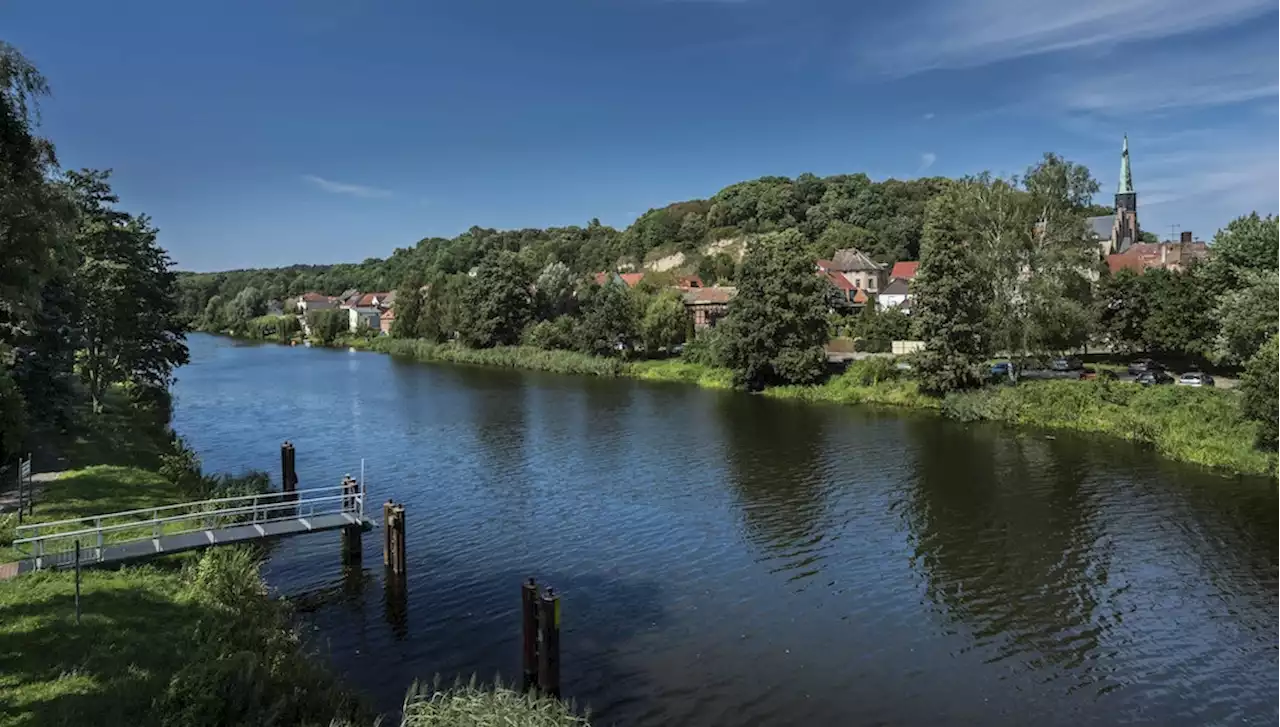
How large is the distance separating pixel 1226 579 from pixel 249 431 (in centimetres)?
4346

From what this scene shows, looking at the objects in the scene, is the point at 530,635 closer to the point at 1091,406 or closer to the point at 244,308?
the point at 1091,406

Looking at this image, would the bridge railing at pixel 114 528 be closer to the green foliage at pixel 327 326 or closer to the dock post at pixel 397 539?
the dock post at pixel 397 539

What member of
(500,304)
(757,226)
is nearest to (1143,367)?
(500,304)

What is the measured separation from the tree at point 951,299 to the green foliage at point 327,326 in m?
103

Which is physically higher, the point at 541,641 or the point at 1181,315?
the point at 1181,315

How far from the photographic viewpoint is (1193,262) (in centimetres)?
5547

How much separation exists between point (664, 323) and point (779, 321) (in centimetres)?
1914

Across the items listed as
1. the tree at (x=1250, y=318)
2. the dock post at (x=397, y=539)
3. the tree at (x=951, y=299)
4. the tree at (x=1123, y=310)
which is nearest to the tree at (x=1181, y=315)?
the tree at (x=1123, y=310)

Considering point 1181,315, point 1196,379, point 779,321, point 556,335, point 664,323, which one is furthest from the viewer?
point 556,335

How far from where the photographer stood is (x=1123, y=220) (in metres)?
118

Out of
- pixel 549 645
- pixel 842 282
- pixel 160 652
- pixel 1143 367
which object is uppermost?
pixel 842 282

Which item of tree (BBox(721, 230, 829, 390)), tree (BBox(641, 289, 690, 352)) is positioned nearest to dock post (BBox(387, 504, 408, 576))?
Answer: tree (BBox(721, 230, 829, 390))

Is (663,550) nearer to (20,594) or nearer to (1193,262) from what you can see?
(20,594)

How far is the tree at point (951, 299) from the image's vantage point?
159ft
